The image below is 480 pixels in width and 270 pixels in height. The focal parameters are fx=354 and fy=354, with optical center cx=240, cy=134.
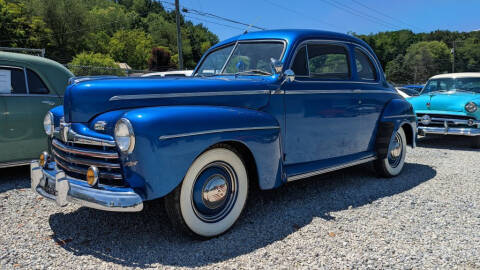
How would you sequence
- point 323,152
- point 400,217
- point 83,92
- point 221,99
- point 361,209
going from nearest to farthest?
point 83,92
point 221,99
point 400,217
point 361,209
point 323,152

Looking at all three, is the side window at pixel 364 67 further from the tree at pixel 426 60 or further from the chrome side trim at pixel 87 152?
the tree at pixel 426 60

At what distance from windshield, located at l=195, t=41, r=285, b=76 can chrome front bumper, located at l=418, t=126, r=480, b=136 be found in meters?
5.66

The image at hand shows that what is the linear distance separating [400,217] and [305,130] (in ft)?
4.14

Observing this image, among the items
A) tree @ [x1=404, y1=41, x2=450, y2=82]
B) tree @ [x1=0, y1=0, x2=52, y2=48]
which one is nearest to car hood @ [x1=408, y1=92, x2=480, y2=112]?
tree @ [x1=0, y1=0, x2=52, y2=48]

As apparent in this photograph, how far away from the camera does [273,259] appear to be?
2629 millimetres

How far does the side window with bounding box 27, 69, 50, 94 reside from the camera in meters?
4.78

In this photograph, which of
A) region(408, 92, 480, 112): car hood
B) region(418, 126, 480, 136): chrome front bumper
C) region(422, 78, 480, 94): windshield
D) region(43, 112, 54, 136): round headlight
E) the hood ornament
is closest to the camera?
region(43, 112, 54, 136): round headlight

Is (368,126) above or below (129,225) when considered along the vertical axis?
above

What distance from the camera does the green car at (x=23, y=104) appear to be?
14.9ft

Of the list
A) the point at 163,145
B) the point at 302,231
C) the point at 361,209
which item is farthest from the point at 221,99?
the point at 361,209

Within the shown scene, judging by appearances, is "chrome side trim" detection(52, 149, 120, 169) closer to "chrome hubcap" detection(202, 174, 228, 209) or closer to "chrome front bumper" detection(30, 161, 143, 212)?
"chrome front bumper" detection(30, 161, 143, 212)

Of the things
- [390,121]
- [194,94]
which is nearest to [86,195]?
[194,94]

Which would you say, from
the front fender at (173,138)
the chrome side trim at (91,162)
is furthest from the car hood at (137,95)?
the chrome side trim at (91,162)

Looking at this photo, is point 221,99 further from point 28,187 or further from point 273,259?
point 28,187
